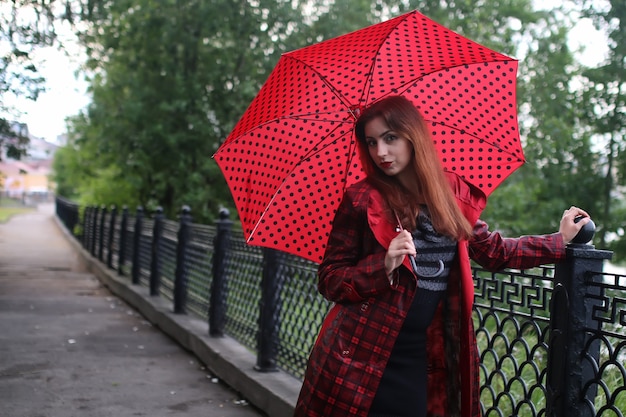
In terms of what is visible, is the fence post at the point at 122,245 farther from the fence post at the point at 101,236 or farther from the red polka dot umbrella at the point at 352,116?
the red polka dot umbrella at the point at 352,116

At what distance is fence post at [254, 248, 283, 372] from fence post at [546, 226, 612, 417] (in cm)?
324

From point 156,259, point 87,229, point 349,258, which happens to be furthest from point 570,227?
point 87,229

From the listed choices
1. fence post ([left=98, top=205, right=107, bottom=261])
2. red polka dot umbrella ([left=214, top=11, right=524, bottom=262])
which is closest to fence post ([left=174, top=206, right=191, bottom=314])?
red polka dot umbrella ([left=214, top=11, right=524, bottom=262])

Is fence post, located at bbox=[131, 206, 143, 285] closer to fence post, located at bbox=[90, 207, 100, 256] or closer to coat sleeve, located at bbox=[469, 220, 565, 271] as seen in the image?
fence post, located at bbox=[90, 207, 100, 256]

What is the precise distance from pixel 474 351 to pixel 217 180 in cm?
1561

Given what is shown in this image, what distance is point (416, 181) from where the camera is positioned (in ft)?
8.56

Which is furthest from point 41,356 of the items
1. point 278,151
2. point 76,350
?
point 278,151

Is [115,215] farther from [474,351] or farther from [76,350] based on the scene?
[474,351]

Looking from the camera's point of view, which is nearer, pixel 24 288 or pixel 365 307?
pixel 365 307

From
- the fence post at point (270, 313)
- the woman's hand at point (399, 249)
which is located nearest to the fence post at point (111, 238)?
the fence post at point (270, 313)

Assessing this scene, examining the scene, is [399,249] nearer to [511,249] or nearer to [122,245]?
[511,249]

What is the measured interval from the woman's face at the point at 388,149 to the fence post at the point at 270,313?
336 cm

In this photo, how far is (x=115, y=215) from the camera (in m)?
15.3

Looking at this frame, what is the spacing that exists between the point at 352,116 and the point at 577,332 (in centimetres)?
119
